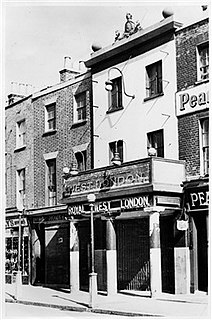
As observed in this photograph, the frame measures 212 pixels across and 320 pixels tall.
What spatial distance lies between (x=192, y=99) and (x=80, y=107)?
7467mm

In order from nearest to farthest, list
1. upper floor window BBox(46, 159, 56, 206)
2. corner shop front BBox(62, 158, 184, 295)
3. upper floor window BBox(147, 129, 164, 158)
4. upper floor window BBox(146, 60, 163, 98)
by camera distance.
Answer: corner shop front BBox(62, 158, 184, 295)
upper floor window BBox(147, 129, 164, 158)
upper floor window BBox(146, 60, 163, 98)
upper floor window BBox(46, 159, 56, 206)

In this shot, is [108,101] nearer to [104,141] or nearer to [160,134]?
[104,141]

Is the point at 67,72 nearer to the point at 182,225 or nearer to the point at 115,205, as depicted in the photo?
the point at 115,205

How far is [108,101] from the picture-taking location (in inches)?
1014

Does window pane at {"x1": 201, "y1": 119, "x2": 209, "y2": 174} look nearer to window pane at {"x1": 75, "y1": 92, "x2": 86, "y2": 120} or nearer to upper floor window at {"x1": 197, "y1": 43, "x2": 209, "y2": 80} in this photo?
upper floor window at {"x1": 197, "y1": 43, "x2": 209, "y2": 80}

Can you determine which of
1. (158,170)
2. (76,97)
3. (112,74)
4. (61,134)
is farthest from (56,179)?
(158,170)

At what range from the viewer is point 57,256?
93.7ft

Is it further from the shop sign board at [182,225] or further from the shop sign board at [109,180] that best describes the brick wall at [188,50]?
the shop sign board at [182,225]

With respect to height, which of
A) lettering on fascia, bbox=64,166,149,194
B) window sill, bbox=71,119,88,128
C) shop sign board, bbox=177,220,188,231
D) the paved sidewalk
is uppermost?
window sill, bbox=71,119,88,128

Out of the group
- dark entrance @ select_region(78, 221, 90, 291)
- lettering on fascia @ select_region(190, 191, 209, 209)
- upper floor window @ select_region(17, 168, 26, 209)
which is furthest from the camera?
upper floor window @ select_region(17, 168, 26, 209)

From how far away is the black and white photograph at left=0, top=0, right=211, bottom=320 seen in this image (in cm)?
1903

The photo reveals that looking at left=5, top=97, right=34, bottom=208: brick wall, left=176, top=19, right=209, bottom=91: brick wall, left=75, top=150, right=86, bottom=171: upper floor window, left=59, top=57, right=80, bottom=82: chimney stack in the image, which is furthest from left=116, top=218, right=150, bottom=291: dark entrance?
left=59, top=57, right=80, bottom=82: chimney stack

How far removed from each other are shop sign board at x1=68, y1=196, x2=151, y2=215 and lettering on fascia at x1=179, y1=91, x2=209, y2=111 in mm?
3445

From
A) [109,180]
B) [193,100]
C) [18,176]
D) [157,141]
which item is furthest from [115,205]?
[18,176]
